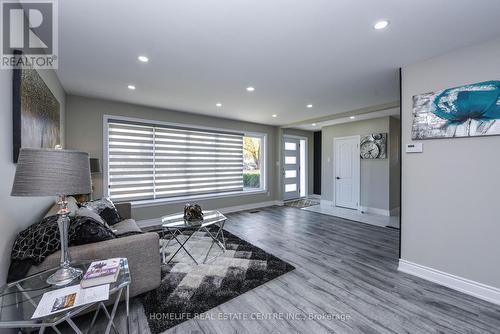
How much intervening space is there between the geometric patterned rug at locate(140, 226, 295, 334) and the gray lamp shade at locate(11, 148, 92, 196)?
4.26 feet

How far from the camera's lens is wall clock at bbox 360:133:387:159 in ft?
16.9

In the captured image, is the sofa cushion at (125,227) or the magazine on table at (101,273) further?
the sofa cushion at (125,227)

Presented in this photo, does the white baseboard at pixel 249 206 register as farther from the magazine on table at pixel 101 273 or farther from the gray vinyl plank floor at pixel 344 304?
the magazine on table at pixel 101 273

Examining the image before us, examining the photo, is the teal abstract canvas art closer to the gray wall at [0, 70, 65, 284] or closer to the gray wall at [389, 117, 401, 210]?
the gray wall at [389, 117, 401, 210]

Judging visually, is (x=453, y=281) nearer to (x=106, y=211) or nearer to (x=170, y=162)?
(x=106, y=211)

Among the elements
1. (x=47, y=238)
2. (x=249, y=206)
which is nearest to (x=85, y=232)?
(x=47, y=238)

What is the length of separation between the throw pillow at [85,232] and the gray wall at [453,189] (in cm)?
321

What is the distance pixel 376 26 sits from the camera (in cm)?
185

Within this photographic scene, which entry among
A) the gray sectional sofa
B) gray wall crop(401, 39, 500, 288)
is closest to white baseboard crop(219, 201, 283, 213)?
the gray sectional sofa

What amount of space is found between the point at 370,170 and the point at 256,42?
15.5ft

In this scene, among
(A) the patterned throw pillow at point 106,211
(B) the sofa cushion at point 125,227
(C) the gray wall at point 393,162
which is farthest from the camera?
(C) the gray wall at point 393,162

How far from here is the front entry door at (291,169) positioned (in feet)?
23.0

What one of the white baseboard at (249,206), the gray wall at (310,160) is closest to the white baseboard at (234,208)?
the white baseboard at (249,206)

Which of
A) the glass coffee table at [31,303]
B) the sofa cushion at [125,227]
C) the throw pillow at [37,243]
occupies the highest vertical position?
the throw pillow at [37,243]
